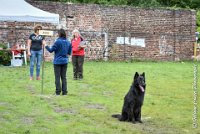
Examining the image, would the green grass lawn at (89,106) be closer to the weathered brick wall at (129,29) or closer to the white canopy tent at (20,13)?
the white canopy tent at (20,13)

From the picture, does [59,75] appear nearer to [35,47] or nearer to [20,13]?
[35,47]

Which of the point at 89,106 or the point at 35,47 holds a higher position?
the point at 35,47

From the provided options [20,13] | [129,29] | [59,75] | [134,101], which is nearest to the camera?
[134,101]

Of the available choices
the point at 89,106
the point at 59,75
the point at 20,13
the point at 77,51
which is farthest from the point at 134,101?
the point at 20,13

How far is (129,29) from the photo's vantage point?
33.8 meters

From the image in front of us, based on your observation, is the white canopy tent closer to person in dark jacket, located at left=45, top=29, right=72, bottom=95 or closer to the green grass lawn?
the green grass lawn

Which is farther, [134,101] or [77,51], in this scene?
[77,51]

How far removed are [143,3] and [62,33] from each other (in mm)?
30486

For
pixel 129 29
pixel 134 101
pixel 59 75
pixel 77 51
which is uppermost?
pixel 129 29

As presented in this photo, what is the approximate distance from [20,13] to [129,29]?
11970 mm

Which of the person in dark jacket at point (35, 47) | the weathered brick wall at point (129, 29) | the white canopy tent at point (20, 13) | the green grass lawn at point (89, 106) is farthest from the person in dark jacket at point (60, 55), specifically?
the weathered brick wall at point (129, 29)

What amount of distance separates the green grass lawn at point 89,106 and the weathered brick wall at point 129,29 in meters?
10.5

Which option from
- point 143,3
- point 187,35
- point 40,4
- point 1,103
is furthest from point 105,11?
point 1,103

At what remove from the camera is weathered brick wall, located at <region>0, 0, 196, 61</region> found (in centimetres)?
3225
